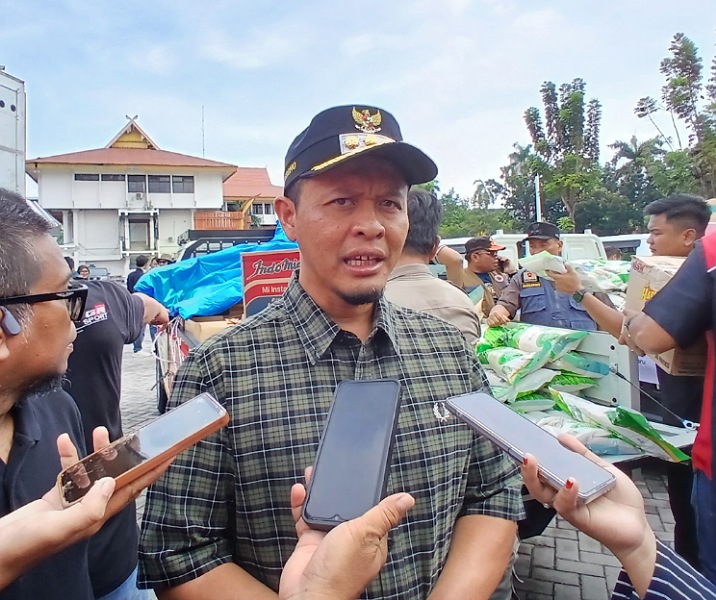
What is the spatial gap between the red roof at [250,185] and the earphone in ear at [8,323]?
132 feet

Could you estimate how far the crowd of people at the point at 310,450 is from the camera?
42.7 inches

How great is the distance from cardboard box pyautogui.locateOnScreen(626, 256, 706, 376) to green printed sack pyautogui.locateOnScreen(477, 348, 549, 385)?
1.91ft

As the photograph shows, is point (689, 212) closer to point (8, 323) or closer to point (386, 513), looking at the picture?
point (386, 513)

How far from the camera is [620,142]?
43375 mm

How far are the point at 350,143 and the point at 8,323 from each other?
1.00 metres

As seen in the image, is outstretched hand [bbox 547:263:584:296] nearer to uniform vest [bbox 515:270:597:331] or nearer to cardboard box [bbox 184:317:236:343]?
uniform vest [bbox 515:270:597:331]

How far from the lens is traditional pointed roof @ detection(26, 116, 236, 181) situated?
33.3 metres

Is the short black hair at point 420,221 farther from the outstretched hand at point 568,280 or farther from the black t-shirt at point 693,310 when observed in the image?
the black t-shirt at point 693,310

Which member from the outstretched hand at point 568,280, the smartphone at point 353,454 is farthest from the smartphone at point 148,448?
the outstretched hand at point 568,280

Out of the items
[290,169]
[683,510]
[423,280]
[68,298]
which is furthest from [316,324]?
[683,510]

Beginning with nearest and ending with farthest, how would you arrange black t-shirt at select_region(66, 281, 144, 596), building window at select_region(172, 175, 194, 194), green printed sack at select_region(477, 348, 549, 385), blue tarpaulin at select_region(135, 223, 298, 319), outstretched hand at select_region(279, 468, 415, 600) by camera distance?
outstretched hand at select_region(279, 468, 415, 600) → black t-shirt at select_region(66, 281, 144, 596) → green printed sack at select_region(477, 348, 549, 385) → blue tarpaulin at select_region(135, 223, 298, 319) → building window at select_region(172, 175, 194, 194)

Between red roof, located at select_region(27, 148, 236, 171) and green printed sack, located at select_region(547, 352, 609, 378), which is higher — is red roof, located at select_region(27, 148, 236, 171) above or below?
above

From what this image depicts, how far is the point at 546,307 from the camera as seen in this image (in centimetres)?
449

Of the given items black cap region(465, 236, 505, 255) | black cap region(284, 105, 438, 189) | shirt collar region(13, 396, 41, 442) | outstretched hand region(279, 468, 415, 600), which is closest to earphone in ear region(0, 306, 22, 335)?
shirt collar region(13, 396, 41, 442)
